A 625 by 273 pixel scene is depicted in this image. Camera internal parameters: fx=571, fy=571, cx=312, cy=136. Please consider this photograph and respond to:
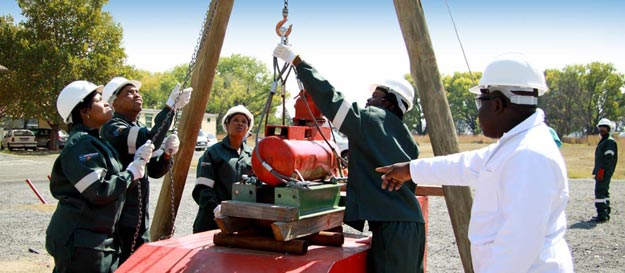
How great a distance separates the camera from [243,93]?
216 ft

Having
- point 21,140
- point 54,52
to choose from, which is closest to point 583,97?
point 54,52

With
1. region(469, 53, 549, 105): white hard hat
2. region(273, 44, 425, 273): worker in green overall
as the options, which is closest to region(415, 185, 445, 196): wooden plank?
region(273, 44, 425, 273): worker in green overall

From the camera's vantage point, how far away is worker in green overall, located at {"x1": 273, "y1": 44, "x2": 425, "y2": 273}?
3.46 m

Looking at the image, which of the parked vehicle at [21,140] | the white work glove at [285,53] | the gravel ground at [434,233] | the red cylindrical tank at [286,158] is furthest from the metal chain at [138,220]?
the parked vehicle at [21,140]

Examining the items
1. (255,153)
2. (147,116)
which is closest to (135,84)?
(255,153)

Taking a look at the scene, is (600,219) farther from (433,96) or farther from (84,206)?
(84,206)

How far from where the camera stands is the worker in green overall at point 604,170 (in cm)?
1062

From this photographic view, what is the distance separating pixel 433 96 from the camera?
4.24m

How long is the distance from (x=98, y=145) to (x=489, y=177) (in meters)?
2.51

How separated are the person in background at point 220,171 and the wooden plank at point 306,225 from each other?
1.34m

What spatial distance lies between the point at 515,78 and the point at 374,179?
1334 mm

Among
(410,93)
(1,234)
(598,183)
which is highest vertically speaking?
(410,93)

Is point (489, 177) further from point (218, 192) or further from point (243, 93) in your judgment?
point (243, 93)

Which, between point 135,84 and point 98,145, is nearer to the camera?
point 98,145
